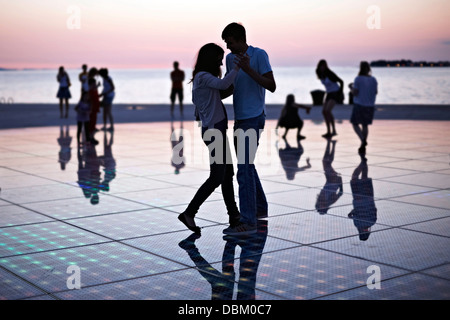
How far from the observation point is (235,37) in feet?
21.3

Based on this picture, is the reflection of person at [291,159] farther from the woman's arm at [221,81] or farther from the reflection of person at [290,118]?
the woman's arm at [221,81]

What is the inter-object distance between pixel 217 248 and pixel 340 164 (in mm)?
6032

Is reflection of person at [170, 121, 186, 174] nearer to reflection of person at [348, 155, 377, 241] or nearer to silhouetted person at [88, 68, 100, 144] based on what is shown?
silhouetted person at [88, 68, 100, 144]

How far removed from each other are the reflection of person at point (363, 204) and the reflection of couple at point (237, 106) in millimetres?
1185

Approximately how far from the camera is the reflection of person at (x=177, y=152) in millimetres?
11538

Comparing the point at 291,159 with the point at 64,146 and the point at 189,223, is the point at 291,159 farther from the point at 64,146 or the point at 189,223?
the point at 189,223

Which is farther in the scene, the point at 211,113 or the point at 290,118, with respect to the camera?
the point at 290,118

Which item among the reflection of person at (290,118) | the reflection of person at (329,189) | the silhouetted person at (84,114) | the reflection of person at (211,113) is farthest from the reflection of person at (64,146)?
the reflection of person at (290,118)

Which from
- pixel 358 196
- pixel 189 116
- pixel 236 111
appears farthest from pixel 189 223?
pixel 189 116

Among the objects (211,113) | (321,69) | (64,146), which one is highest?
(321,69)

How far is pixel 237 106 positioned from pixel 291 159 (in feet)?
19.0

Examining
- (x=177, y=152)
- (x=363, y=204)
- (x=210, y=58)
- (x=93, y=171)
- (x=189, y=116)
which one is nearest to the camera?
(x=210, y=58)
